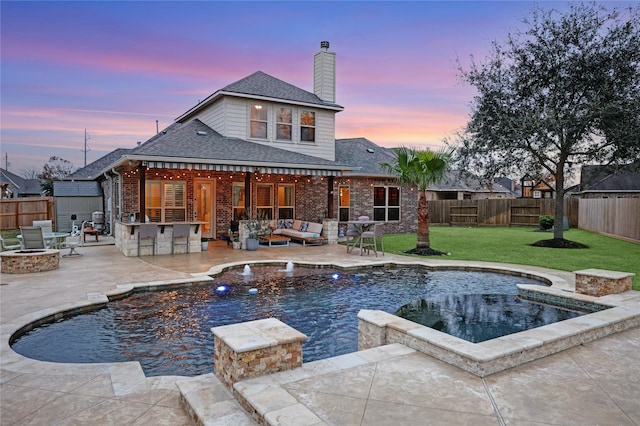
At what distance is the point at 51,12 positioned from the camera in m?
11.9

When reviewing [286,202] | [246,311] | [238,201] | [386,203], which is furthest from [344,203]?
[246,311]

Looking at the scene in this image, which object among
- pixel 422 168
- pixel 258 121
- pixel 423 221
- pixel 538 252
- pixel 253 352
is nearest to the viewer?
pixel 253 352

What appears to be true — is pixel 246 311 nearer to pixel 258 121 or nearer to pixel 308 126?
pixel 258 121

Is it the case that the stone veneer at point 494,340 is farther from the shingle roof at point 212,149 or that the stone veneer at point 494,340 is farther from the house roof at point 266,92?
the house roof at point 266,92

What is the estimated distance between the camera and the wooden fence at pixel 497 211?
25.0 metres

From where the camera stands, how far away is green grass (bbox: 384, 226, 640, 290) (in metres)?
11.3

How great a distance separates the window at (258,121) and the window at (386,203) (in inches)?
249

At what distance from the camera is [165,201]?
15734 millimetres

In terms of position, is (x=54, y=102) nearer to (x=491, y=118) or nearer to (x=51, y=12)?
(x=51, y=12)

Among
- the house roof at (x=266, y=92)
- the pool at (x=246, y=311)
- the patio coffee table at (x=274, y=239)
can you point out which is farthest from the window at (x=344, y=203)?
the pool at (x=246, y=311)

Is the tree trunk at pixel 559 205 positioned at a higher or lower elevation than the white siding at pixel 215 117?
lower

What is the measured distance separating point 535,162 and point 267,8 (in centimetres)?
1215

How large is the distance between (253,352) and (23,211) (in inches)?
938

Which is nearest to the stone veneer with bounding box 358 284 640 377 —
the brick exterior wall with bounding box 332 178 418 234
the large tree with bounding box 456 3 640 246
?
the large tree with bounding box 456 3 640 246
